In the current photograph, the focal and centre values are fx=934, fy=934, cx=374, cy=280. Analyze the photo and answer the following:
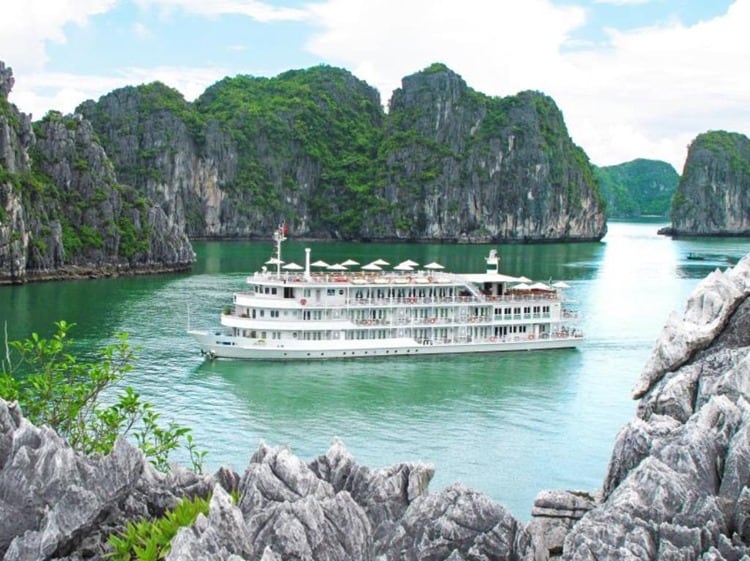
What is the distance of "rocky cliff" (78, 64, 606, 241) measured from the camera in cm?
15212

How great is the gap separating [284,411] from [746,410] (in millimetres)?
24559

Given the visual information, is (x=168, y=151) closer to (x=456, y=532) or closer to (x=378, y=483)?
(x=378, y=483)

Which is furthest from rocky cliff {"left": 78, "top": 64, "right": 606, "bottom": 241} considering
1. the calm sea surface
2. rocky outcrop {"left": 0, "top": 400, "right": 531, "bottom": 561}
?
rocky outcrop {"left": 0, "top": 400, "right": 531, "bottom": 561}

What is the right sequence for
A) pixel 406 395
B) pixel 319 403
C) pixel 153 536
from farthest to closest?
pixel 406 395, pixel 319 403, pixel 153 536

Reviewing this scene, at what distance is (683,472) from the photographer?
10.2 m

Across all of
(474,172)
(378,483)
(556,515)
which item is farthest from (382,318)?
(474,172)

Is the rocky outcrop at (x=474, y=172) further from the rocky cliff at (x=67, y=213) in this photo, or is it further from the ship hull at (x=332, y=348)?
the ship hull at (x=332, y=348)

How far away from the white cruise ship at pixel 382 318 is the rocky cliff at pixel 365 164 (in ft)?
354

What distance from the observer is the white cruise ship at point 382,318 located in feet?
140

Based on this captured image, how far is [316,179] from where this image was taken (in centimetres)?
17488

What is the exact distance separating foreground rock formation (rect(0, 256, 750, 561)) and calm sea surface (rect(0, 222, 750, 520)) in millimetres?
5768

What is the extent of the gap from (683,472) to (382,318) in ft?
115

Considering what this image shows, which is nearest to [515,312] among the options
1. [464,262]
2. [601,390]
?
[601,390]

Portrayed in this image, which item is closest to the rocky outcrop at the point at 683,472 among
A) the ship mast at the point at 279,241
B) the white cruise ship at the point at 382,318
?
the white cruise ship at the point at 382,318
